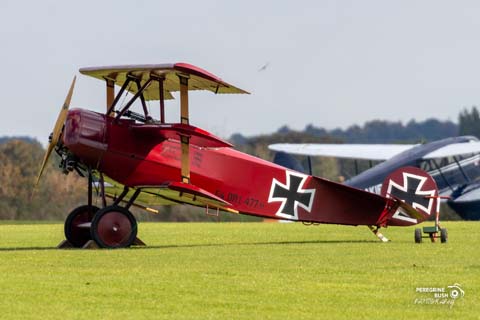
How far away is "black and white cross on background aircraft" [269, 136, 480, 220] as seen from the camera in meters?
38.3

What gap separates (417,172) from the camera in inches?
754

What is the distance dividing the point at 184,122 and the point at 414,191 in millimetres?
4211

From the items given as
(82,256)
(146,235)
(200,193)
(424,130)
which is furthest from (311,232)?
(424,130)

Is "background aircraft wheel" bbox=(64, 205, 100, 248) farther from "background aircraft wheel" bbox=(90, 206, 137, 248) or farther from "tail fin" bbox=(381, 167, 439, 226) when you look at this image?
"tail fin" bbox=(381, 167, 439, 226)

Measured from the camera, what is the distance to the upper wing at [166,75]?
54.8 ft

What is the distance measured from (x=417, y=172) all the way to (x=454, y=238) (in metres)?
1.57

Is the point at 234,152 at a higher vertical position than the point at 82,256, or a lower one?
higher

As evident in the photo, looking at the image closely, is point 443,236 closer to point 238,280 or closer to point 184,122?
point 184,122

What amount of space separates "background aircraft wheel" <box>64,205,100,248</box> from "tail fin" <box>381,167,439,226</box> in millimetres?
4709

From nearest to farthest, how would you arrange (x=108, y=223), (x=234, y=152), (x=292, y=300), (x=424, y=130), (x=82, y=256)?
(x=292, y=300) < (x=82, y=256) < (x=108, y=223) < (x=234, y=152) < (x=424, y=130)

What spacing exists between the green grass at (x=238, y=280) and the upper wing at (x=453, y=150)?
847 inches

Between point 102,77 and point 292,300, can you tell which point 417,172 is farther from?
point 292,300

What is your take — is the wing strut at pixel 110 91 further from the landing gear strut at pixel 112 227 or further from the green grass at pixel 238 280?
the green grass at pixel 238 280

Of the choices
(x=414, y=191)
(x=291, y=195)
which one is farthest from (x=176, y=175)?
(x=414, y=191)
